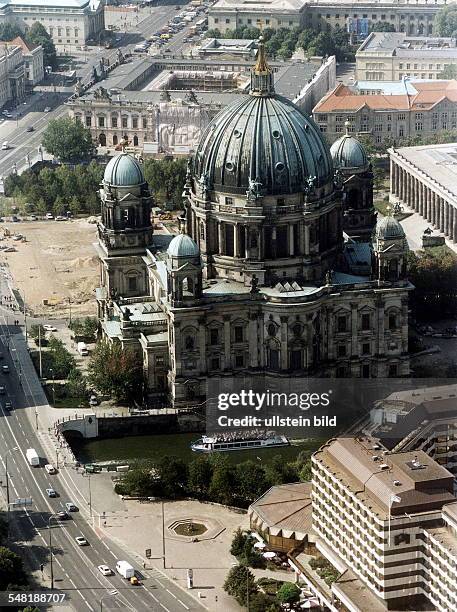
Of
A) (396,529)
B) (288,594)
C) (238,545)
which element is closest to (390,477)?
(396,529)

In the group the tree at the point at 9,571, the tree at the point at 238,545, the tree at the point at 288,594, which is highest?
the tree at the point at 9,571

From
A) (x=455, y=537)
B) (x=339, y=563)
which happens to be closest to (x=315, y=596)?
(x=339, y=563)

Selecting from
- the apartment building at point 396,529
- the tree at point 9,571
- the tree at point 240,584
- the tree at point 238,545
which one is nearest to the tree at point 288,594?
the tree at point 240,584

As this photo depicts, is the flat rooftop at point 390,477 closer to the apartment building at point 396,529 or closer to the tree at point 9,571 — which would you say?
the apartment building at point 396,529

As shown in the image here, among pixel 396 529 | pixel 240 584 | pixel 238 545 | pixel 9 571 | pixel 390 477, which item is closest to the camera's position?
pixel 396 529

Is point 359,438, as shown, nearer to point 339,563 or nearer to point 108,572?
point 339,563

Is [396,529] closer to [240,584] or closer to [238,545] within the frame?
[240,584]
